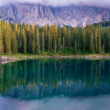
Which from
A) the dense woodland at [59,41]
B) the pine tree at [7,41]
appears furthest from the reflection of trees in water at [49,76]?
the dense woodland at [59,41]

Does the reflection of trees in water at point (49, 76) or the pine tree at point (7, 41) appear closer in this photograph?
the reflection of trees in water at point (49, 76)

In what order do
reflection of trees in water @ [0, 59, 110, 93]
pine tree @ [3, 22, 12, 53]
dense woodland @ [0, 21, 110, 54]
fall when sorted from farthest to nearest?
dense woodland @ [0, 21, 110, 54]
pine tree @ [3, 22, 12, 53]
reflection of trees in water @ [0, 59, 110, 93]

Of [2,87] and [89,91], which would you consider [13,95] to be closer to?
[2,87]

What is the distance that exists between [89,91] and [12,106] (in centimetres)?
1178

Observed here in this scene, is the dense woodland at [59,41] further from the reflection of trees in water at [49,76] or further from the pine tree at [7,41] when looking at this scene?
the reflection of trees in water at [49,76]

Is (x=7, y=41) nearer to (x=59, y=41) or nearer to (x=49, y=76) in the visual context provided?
(x=59, y=41)

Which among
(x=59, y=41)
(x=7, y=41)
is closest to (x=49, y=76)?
(x=7, y=41)

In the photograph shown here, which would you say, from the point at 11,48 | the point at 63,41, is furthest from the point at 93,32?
the point at 11,48

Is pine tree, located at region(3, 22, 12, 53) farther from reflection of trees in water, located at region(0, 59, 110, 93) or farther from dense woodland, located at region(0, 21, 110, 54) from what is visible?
reflection of trees in water, located at region(0, 59, 110, 93)

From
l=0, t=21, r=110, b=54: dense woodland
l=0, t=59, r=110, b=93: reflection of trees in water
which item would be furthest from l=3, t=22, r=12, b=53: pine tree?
l=0, t=59, r=110, b=93: reflection of trees in water

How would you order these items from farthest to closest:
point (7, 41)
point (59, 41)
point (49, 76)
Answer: point (59, 41) < point (7, 41) < point (49, 76)

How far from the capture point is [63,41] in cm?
10525

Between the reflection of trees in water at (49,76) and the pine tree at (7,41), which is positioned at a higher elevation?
the pine tree at (7,41)

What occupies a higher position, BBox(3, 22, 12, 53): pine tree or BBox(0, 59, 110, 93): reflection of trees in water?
BBox(3, 22, 12, 53): pine tree
